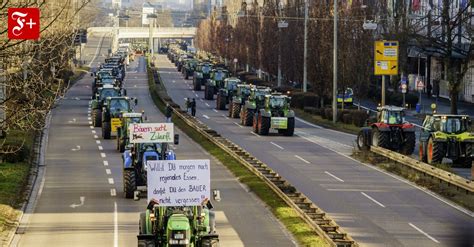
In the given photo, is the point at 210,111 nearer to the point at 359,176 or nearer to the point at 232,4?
the point at 359,176

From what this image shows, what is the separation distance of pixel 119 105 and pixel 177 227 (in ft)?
135

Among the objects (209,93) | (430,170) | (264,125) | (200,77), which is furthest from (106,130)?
(200,77)

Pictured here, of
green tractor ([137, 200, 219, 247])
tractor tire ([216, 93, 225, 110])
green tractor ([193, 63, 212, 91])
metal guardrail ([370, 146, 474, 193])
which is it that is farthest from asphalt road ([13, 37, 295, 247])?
green tractor ([193, 63, 212, 91])

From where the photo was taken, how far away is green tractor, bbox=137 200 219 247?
78.6 feet

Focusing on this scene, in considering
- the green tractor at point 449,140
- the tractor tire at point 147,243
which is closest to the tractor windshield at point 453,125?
the green tractor at point 449,140

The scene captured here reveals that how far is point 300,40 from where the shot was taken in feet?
329

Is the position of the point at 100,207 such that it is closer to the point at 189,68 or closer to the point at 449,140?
the point at 449,140

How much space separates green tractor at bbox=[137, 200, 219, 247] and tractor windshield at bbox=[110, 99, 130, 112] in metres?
38.5

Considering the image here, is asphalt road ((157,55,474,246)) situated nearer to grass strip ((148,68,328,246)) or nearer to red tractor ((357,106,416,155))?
grass strip ((148,68,328,246))

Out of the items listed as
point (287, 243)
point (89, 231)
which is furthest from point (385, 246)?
point (89, 231)

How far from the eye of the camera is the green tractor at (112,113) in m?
62.8

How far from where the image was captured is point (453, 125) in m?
49.1

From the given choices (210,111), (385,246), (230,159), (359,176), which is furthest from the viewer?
(210,111)

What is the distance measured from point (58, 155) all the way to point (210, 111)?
32536 mm
